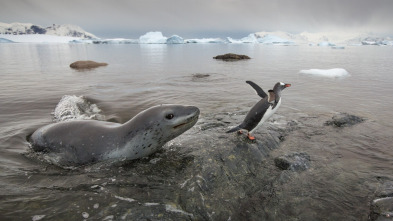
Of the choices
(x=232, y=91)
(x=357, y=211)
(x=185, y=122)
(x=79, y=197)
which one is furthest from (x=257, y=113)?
(x=232, y=91)

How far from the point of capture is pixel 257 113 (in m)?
5.54

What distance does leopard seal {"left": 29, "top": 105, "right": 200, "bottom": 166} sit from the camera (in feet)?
14.0

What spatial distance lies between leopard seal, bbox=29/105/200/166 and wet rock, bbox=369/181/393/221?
301 centimetres

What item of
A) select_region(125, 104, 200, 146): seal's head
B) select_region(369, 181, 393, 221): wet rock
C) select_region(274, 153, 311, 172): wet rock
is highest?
select_region(125, 104, 200, 146): seal's head

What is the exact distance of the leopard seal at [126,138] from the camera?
4.28 m

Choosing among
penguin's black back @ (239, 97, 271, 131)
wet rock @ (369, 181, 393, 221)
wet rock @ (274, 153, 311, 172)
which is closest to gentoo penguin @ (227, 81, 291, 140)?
penguin's black back @ (239, 97, 271, 131)

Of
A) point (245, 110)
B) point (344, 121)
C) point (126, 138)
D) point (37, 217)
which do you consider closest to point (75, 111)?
point (126, 138)

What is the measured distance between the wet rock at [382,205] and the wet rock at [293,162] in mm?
1125

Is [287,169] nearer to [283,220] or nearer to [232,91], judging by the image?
[283,220]

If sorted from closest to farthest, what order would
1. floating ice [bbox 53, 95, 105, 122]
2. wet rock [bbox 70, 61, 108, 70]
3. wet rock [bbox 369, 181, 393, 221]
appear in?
wet rock [bbox 369, 181, 393, 221] → floating ice [bbox 53, 95, 105, 122] → wet rock [bbox 70, 61, 108, 70]

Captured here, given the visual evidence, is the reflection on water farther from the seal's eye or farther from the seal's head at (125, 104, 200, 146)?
the seal's eye

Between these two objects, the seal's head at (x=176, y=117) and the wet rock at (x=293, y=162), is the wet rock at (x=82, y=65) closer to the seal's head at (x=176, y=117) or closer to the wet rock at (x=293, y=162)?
the seal's head at (x=176, y=117)

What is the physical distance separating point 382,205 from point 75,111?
8.15 meters

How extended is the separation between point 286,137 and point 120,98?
7.01m
